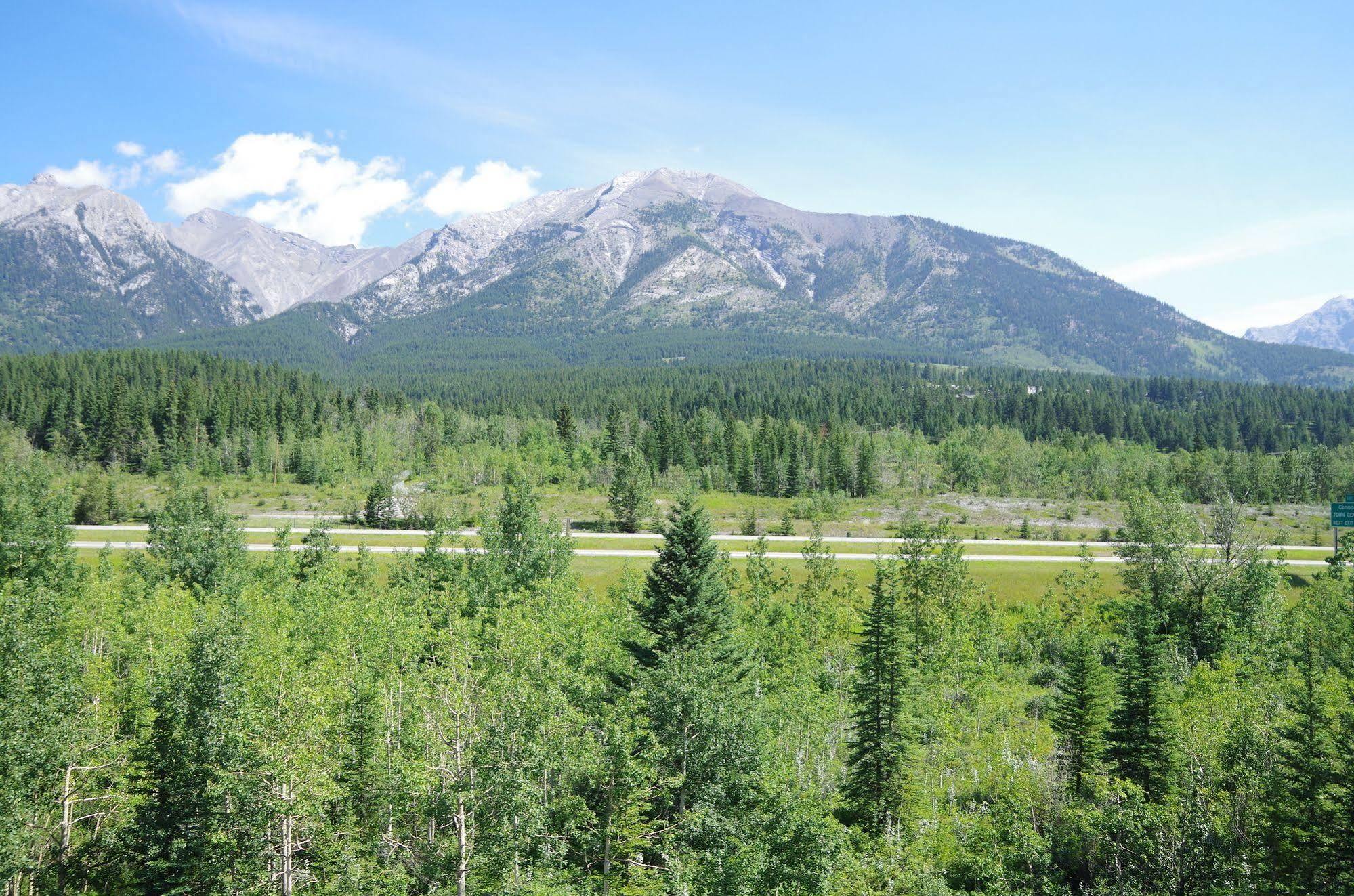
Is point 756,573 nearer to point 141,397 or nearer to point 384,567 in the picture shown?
point 384,567

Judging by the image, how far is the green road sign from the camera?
66.4 metres

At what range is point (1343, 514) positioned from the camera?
2635 inches

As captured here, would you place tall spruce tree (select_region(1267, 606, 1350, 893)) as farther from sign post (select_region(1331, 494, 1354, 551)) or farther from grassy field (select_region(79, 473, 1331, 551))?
grassy field (select_region(79, 473, 1331, 551))

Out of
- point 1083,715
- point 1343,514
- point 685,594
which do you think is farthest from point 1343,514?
point 685,594

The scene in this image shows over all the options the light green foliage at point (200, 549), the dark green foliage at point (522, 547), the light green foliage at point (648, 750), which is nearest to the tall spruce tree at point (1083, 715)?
the light green foliage at point (648, 750)

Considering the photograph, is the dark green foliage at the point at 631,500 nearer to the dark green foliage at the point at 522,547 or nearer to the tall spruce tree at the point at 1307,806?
the dark green foliage at the point at 522,547

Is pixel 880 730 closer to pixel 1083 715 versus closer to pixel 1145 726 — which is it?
pixel 1083 715

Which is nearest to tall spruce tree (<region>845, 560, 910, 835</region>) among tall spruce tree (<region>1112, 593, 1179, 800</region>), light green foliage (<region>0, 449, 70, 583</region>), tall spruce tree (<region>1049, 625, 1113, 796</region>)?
tall spruce tree (<region>1049, 625, 1113, 796</region>)

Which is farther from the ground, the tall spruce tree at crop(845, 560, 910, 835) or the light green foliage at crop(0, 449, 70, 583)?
the light green foliage at crop(0, 449, 70, 583)

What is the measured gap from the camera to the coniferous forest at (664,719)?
25.5 m

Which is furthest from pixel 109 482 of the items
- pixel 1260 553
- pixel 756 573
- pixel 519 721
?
pixel 1260 553

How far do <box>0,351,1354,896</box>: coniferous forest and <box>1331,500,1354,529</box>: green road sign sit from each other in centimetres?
464

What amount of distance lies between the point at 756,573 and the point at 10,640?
4672cm

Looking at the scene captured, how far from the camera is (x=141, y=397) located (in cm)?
14850
